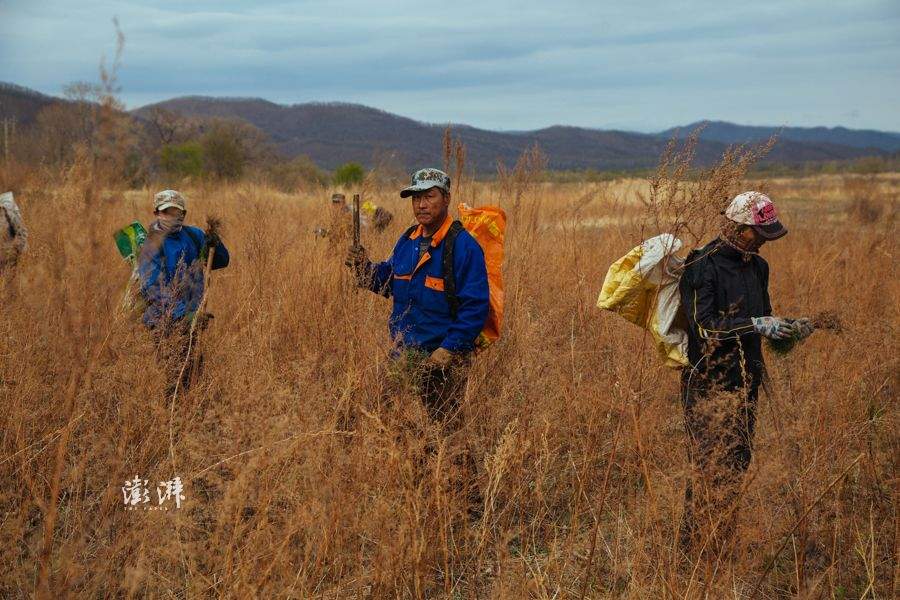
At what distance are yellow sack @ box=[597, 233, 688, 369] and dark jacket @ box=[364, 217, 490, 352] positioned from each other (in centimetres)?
54

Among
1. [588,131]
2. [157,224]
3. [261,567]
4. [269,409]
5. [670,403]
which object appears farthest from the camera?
[588,131]

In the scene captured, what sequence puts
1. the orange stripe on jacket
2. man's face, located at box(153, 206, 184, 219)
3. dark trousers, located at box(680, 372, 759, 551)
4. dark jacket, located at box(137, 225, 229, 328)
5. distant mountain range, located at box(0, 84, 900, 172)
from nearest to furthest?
dark trousers, located at box(680, 372, 759, 551) < the orange stripe on jacket < dark jacket, located at box(137, 225, 229, 328) < man's face, located at box(153, 206, 184, 219) < distant mountain range, located at box(0, 84, 900, 172)

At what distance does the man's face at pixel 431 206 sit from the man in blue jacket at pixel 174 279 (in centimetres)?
117

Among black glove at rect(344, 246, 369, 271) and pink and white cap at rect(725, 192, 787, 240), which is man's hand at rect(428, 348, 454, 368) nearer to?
black glove at rect(344, 246, 369, 271)

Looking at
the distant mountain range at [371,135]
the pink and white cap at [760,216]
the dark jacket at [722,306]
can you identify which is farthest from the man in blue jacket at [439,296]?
the distant mountain range at [371,135]

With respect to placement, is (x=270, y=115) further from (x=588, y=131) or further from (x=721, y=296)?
(x=721, y=296)

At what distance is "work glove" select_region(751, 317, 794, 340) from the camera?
2.66m

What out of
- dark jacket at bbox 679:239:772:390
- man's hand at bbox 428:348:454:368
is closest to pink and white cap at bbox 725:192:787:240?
dark jacket at bbox 679:239:772:390

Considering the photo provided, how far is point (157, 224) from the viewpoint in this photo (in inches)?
154

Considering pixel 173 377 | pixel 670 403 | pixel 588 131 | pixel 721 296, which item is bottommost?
pixel 670 403

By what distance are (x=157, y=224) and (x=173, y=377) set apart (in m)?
0.89

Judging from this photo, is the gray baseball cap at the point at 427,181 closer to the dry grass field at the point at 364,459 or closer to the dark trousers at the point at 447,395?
the dry grass field at the point at 364,459

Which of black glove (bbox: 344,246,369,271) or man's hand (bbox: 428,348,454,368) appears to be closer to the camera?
man's hand (bbox: 428,348,454,368)

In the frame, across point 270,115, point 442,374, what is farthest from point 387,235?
point 270,115
